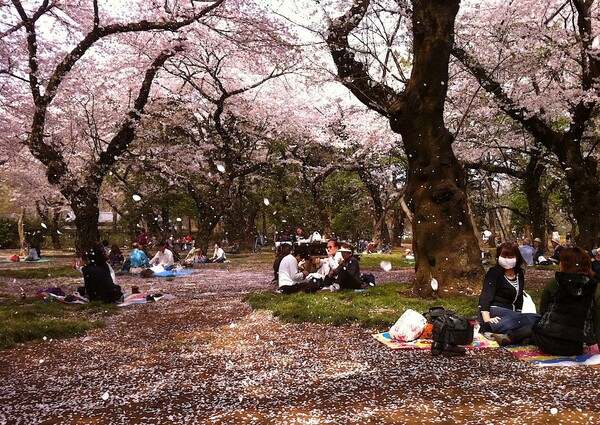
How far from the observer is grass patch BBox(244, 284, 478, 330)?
745 centimetres

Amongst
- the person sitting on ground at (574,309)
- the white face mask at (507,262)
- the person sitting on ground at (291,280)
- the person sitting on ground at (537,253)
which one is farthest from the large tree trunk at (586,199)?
the person sitting on ground at (574,309)

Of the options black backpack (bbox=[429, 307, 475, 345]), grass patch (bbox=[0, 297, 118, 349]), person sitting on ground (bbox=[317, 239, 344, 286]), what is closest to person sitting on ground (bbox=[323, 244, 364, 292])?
person sitting on ground (bbox=[317, 239, 344, 286])

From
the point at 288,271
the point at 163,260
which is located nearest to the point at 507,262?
the point at 288,271

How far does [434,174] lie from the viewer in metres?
9.41

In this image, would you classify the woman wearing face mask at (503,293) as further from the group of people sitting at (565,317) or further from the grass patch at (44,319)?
the grass patch at (44,319)

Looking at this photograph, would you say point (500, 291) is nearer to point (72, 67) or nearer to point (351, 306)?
point (351, 306)

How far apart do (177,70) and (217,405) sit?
1945 cm

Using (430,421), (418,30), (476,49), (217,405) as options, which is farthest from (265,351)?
(476,49)

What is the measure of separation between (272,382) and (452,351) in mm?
2187

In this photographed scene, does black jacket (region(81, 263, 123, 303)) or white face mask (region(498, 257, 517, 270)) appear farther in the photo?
black jacket (region(81, 263, 123, 303))

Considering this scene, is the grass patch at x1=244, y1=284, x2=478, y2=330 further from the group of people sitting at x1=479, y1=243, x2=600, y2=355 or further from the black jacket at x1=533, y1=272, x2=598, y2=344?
the black jacket at x1=533, y1=272, x2=598, y2=344

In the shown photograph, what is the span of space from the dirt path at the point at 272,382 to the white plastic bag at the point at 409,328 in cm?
32

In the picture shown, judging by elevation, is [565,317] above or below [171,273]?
above

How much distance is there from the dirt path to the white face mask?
4.14ft
